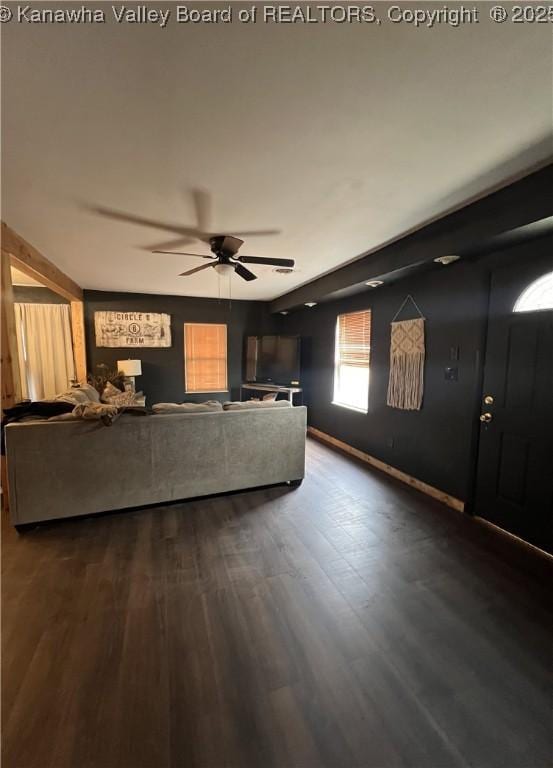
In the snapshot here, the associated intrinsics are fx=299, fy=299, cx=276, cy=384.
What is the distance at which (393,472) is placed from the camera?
3641 millimetres

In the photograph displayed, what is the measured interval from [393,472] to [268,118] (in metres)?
3.54

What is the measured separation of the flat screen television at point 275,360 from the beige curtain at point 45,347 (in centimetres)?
335

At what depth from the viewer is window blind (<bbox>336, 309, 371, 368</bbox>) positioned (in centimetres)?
422

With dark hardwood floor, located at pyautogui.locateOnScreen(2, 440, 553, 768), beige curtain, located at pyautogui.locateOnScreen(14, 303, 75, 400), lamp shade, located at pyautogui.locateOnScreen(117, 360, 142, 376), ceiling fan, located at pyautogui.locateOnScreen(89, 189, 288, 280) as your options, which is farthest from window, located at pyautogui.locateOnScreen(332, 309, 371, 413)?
beige curtain, located at pyautogui.locateOnScreen(14, 303, 75, 400)

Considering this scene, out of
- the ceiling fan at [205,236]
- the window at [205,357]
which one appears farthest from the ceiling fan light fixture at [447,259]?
the window at [205,357]

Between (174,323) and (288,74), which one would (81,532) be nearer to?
(288,74)

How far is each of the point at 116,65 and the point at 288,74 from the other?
0.67 metres

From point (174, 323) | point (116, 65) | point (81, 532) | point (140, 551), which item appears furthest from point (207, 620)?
point (174, 323)

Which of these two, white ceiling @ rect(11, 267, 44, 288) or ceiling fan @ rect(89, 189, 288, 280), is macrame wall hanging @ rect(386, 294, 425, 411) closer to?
ceiling fan @ rect(89, 189, 288, 280)

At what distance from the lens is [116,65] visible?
117 cm

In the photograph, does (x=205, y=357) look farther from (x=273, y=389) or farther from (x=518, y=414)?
(x=518, y=414)

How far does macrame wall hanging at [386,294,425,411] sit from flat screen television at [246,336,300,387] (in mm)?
2097

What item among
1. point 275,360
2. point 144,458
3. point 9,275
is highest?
point 9,275

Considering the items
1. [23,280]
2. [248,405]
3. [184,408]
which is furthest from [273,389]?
[23,280]
